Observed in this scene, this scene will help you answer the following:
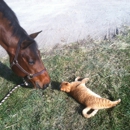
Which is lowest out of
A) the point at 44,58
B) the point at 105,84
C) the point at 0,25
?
the point at 105,84

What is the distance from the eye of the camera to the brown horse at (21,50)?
323cm

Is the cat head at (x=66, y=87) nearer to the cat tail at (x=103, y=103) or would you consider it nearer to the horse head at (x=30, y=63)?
the horse head at (x=30, y=63)

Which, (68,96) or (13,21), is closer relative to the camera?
(13,21)

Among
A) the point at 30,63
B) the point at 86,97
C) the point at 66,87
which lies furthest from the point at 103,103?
the point at 30,63

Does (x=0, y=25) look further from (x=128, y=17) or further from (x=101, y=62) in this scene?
(x=128, y=17)

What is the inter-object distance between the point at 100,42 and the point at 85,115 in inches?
82.9

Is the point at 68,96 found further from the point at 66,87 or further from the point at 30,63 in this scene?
the point at 30,63

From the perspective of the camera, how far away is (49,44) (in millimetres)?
5285

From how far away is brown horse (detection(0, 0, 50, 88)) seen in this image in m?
3.23

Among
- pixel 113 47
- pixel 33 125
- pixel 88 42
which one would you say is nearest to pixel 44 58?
pixel 88 42

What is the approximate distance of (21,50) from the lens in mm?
3258

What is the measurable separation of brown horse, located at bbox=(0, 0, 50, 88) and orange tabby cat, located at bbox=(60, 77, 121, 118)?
43cm

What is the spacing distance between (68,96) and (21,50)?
1028 mm

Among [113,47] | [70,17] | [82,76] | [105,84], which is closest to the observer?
[105,84]
